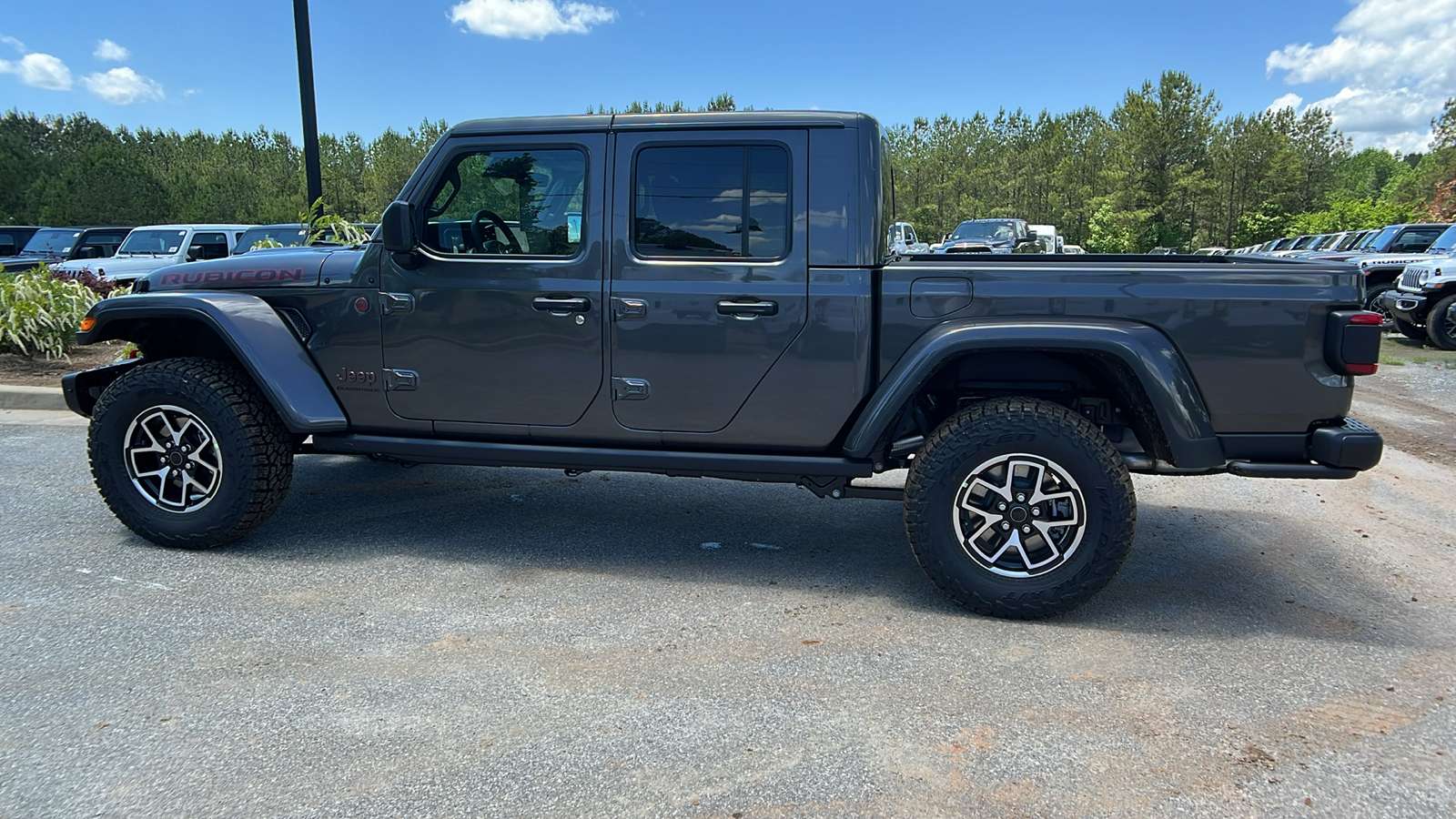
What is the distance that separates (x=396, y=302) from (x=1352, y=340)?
3.85 m

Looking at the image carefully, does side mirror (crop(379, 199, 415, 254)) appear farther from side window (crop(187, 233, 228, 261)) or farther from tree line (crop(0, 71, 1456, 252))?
tree line (crop(0, 71, 1456, 252))

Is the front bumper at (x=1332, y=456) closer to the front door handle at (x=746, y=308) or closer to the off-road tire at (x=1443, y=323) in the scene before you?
the front door handle at (x=746, y=308)

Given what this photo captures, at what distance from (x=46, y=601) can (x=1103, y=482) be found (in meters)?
4.25

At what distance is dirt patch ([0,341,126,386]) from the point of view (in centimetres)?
881

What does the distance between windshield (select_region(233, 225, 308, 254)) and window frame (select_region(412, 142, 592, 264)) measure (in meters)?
11.8

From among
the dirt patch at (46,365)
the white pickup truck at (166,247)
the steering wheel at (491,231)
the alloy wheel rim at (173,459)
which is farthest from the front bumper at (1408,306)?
the white pickup truck at (166,247)

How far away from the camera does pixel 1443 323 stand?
13.2 m

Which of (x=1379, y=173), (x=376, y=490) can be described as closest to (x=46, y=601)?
(x=376, y=490)

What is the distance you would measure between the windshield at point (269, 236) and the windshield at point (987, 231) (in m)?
14.2

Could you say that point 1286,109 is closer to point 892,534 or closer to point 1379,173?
point 892,534

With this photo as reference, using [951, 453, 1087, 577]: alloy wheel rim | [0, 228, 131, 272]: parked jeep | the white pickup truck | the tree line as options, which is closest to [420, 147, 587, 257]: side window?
[951, 453, 1087, 577]: alloy wheel rim

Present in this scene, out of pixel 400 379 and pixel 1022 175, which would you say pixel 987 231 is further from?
pixel 1022 175

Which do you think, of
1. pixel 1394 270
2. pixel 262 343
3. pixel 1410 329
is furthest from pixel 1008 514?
pixel 1394 270

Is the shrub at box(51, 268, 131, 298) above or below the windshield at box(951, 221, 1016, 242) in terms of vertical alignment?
below
